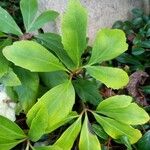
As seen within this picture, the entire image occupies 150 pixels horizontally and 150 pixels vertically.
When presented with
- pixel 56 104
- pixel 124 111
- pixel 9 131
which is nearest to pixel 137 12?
pixel 124 111

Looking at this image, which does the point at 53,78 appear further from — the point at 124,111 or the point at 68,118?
the point at 124,111

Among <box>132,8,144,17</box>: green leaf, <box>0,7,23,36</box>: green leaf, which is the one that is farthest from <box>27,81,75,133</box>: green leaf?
<box>132,8,144,17</box>: green leaf

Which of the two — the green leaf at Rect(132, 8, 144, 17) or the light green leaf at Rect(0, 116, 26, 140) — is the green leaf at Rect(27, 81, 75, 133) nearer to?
the light green leaf at Rect(0, 116, 26, 140)

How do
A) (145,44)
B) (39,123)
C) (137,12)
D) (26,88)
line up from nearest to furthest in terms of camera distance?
(39,123) → (26,88) → (145,44) → (137,12)

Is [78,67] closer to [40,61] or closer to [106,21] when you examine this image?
[40,61]

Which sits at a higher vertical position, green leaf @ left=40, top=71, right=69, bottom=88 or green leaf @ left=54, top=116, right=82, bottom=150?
green leaf @ left=40, top=71, right=69, bottom=88

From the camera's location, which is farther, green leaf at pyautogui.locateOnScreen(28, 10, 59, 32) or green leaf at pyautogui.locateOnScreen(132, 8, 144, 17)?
green leaf at pyautogui.locateOnScreen(132, 8, 144, 17)

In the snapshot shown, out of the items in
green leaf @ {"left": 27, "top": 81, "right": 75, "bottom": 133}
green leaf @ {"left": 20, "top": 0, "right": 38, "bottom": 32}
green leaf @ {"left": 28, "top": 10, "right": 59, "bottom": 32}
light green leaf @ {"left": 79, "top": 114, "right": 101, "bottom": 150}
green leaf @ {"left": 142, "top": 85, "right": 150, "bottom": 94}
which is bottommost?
light green leaf @ {"left": 79, "top": 114, "right": 101, "bottom": 150}
